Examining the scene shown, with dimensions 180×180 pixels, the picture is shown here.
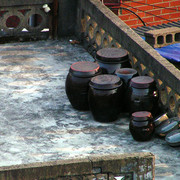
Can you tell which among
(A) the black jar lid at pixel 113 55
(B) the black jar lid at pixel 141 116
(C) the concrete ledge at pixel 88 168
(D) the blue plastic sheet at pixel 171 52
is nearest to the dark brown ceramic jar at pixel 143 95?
(B) the black jar lid at pixel 141 116

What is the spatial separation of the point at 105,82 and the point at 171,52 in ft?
9.10

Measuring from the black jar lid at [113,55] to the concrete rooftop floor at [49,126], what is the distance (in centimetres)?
101

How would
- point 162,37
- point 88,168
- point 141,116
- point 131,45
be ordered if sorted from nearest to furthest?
point 88,168 < point 141,116 < point 131,45 < point 162,37

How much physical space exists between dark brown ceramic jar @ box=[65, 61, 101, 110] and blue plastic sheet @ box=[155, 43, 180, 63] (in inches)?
78.4

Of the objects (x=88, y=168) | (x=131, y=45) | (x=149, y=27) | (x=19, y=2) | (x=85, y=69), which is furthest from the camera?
(x=149, y=27)

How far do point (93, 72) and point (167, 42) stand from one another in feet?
10.2

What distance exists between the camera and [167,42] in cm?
1301

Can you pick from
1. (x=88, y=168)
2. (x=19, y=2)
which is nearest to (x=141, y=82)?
(x=88, y=168)

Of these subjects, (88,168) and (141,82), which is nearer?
(88,168)

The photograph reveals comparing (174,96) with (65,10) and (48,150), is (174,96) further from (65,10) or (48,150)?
(65,10)

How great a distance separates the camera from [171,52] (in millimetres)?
12320

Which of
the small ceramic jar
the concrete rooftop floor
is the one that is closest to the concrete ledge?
the concrete rooftop floor

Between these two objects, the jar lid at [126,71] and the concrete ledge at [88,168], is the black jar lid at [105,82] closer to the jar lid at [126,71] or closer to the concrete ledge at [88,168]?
the jar lid at [126,71]

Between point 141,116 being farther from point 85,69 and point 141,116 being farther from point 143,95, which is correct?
point 85,69
